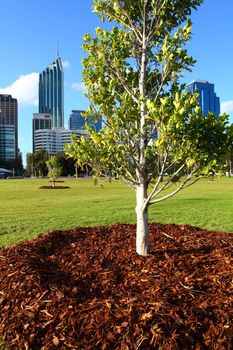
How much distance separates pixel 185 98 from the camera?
17.0ft

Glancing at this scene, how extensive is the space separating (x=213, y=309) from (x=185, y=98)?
2995 mm

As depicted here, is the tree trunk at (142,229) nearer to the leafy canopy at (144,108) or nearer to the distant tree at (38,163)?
the leafy canopy at (144,108)

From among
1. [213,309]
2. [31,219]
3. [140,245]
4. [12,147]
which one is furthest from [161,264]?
[12,147]

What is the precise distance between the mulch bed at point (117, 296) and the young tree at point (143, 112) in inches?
34.2

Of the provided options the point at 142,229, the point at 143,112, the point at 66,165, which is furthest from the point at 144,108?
the point at 66,165

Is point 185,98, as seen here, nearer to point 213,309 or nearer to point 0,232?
point 213,309

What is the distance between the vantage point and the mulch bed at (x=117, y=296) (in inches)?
143

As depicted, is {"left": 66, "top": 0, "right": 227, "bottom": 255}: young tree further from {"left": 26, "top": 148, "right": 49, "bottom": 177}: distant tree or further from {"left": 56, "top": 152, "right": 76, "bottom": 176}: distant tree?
{"left": 26, "top": 148, "right": 49, "bottom": 177}: distant tree

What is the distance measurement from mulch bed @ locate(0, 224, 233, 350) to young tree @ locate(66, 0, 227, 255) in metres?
0.87

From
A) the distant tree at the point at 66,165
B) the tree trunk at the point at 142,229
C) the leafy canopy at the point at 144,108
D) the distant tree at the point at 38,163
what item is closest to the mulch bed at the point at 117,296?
the tree trunk at the point at 142,229

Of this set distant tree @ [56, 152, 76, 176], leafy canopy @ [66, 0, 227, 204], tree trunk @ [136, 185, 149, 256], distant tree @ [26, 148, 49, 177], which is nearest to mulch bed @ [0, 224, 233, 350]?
tree trunk @ [136, 185, 149, 256]

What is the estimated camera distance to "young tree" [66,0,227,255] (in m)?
5.12

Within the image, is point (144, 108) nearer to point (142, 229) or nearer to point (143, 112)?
point (143, 112)

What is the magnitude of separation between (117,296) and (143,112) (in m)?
3.14
